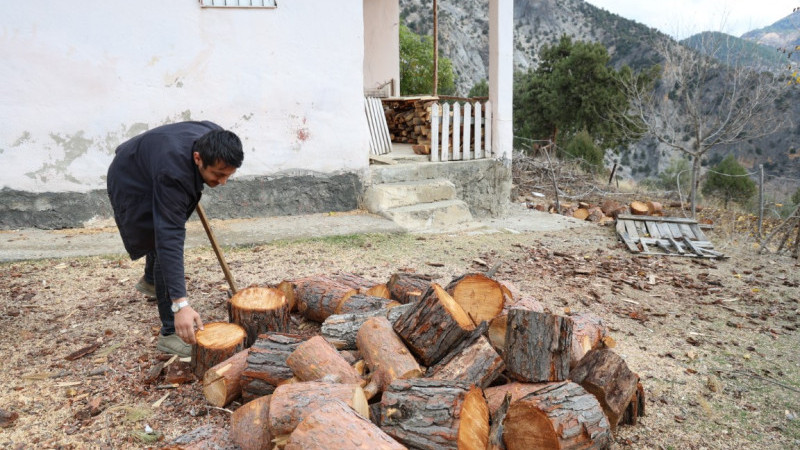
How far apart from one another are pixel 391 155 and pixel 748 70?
323 inches

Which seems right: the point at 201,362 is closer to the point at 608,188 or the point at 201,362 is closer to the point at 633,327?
the point at 633,327

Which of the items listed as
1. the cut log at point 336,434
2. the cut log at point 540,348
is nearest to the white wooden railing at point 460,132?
the cut log at point 540,348

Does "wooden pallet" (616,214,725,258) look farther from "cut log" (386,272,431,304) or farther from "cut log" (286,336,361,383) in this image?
"cut log" (286,336,361,383)

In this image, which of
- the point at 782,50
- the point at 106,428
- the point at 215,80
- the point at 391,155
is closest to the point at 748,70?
the point at 782,50

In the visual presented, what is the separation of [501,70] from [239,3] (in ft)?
12.6

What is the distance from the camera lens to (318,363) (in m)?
2.63

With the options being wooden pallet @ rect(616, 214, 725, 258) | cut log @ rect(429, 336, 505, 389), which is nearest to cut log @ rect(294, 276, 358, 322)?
cut log @ rect(429, 336, 505, 389)

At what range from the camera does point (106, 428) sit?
2.67 metres

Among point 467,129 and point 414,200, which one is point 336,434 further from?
point 467,129

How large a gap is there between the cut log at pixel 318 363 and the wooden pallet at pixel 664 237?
5.05m

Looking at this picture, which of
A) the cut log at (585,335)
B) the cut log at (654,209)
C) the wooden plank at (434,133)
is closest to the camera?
the cut log at (585,335)

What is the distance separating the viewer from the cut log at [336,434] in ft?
6.34

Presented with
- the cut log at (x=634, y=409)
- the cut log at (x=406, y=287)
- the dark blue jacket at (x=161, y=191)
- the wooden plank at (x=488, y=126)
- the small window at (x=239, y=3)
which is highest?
the small window at (x=239, y=3)

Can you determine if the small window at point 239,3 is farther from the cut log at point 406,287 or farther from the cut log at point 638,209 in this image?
the cut log at point 638,209
